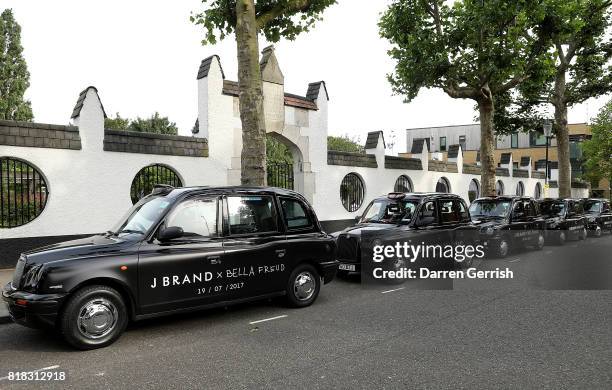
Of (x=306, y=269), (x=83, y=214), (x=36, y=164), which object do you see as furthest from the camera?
(x=83, y=214)

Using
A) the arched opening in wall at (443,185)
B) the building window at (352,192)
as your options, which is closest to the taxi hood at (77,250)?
the building window at (352,192)

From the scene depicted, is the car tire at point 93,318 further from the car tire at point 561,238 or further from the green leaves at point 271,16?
the car tire at point 561,238

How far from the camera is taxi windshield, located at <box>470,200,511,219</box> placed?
43.8 ft

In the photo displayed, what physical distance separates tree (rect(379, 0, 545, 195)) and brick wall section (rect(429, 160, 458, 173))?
3311 millimetres

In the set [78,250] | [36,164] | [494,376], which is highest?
[36,164]

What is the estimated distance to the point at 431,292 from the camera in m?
8.18

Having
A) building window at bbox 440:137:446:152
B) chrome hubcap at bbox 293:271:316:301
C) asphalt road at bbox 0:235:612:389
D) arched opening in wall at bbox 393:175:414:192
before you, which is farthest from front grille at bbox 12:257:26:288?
building window at bbox 440:137:446:152

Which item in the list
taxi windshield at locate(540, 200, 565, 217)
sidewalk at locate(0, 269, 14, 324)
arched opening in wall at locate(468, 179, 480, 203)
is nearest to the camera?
sidewalk at locate(0, 269, 14, 324)

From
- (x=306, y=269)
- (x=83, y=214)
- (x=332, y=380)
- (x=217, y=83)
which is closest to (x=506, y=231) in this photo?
(x=306, y=269)

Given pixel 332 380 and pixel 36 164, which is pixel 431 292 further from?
pixel 36 164

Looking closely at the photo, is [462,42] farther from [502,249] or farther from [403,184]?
[502,249]

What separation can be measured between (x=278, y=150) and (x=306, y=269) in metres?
34.3

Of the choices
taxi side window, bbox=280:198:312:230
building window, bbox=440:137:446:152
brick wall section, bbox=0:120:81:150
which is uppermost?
building window, bbox=440:137:446:152

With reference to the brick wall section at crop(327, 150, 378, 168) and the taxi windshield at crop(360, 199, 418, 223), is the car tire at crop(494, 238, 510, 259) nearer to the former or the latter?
the taxi windshield at crop(360, 199, 418, 223)
